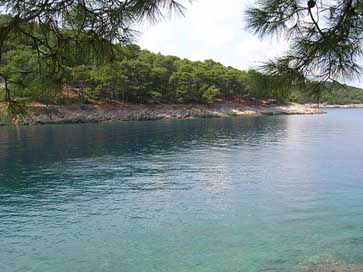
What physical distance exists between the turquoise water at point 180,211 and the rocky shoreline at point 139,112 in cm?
3284

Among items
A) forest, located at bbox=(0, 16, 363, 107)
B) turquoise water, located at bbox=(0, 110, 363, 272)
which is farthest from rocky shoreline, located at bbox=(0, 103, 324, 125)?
forest, located at bbox=(0, 16, 363, 107)

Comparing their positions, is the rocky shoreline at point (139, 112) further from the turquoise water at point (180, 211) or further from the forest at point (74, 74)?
the forest at point (74, 74)

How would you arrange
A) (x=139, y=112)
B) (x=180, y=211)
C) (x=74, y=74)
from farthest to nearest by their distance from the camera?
(x=139, y=112) < (x=180, y=211) < (x=74, y=74)

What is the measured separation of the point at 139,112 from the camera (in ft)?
227

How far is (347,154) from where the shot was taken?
27.8 metres

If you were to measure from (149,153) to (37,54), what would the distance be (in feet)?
83.5

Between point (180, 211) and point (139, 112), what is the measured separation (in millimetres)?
55586

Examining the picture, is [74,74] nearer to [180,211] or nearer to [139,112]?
[180,211]

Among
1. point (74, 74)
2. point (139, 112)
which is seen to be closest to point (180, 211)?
point (74, 74)

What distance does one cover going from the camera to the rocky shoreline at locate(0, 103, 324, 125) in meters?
61.3

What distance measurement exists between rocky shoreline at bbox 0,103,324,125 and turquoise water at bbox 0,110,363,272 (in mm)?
32841

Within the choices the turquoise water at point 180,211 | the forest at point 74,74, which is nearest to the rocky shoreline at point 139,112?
the turquoise water at point 180,211

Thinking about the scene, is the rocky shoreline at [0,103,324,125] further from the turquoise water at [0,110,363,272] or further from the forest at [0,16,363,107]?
the forest at [0,16,363,107]

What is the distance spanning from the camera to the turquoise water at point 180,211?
400 inches
